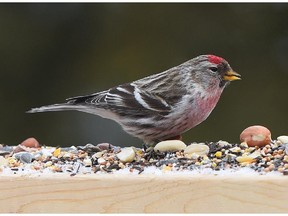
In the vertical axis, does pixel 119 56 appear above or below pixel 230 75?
above

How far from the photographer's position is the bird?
3.28m

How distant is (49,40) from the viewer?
5.77 meters

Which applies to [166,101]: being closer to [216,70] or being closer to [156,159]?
[216,70]

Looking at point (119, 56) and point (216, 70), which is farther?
point (119, 56)

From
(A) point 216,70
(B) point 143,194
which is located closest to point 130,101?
(A) point 216,70

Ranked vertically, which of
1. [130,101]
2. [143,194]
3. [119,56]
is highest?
[119,56]

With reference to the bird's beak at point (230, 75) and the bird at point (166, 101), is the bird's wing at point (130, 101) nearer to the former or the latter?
the bird at point (166, 101)

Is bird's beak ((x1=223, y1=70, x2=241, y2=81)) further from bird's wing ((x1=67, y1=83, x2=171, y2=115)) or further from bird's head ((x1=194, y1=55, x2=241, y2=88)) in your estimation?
bird's wing ((x1=67, y1=83, x2=171, y2=115))

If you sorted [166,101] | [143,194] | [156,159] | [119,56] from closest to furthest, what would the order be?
[143,194]
[156,159]
[166,101]
[119,56]

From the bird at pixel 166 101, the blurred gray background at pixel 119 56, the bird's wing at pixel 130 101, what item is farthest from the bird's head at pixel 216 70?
the blurred gray background at pixel 119 56

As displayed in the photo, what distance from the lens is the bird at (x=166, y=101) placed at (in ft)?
10.8

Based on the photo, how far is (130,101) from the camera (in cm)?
332

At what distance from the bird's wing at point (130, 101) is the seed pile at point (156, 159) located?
10.9 inches

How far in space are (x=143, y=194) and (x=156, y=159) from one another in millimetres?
300
